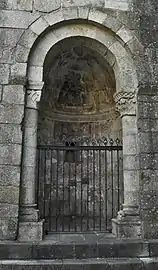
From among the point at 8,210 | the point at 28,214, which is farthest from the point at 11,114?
the point at 28,214

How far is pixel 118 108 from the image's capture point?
5742mm

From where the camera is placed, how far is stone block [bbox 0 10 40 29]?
549 cm

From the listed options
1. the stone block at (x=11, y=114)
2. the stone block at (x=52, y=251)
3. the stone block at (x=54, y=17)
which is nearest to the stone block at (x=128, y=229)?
the stone block at (x=52, y=251)

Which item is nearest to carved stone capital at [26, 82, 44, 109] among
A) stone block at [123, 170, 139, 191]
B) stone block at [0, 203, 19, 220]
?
stone block at [0, 203, 19, 220]

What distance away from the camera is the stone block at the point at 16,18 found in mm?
5492

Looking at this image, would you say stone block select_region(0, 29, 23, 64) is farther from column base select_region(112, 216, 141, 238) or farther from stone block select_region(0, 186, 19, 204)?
column base select_region(112, 216, 141, 238)

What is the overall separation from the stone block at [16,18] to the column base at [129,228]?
409 centimetres

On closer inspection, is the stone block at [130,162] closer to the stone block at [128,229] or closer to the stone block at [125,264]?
the stone block at [128,229]

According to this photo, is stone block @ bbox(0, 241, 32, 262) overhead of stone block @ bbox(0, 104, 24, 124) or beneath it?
beneath

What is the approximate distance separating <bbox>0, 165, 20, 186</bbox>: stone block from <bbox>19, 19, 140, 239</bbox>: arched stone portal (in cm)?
17

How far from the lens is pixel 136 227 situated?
5.09 m

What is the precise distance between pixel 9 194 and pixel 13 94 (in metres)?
1.78

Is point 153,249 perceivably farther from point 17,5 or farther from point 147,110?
point 17,5

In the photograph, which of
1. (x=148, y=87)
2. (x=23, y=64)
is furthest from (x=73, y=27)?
(x=148, y=87)
